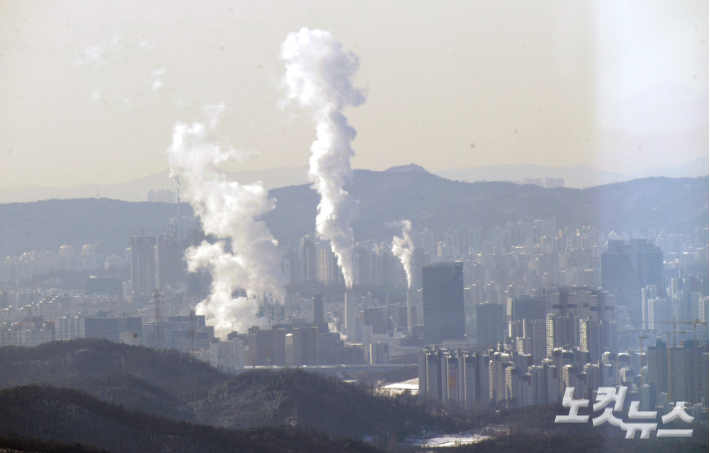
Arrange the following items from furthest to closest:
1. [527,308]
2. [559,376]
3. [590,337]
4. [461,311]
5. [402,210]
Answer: [402,210] → [461,311] → [527,308] → [590,337] → [559,376]

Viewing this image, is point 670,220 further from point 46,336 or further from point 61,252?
point 61,252

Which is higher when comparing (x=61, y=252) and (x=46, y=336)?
(x=61, y=252)

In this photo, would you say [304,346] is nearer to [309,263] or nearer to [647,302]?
[647,302]

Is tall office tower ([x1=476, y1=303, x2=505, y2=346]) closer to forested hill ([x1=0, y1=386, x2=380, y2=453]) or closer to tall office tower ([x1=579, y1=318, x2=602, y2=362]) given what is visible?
tall office tower ([x1=579, y1=318, x2=602, y2=362])

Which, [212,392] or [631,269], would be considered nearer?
[212,392]

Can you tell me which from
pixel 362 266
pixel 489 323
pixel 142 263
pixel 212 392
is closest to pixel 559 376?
pixel 212 392

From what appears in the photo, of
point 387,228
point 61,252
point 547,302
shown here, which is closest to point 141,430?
point 547,302
